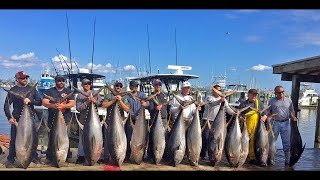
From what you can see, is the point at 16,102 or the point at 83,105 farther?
the point at 83,105

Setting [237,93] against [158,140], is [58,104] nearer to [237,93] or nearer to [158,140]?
[158,140]

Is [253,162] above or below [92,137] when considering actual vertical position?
below

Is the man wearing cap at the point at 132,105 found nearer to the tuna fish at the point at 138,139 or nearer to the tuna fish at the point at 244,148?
the tuna fish at the point at 138,139

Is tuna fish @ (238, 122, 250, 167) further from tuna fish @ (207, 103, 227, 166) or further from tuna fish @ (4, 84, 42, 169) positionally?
tuna fish @ (4, 84, 42, 169)

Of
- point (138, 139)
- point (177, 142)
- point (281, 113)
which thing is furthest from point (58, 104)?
point (281, 113)

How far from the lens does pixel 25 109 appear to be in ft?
16.9

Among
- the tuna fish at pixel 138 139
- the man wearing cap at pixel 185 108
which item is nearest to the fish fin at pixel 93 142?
the tuna fish at pixel 138 139

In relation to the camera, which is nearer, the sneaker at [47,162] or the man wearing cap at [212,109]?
the sneaker at [47,162]

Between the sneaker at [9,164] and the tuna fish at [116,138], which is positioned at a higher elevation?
the tuna fish at [116,138]

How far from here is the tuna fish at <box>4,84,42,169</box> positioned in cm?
507

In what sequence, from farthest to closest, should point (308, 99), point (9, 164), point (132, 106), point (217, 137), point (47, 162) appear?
point (308, 99) → point (132, 106) → point (217, 137) → point (47, 162) → point (9, 164)

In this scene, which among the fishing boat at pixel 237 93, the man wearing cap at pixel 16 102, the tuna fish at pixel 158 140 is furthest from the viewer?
the fishing boat at pixel 237 93

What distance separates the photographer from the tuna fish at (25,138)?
507 centimetres

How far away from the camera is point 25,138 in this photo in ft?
16.7
